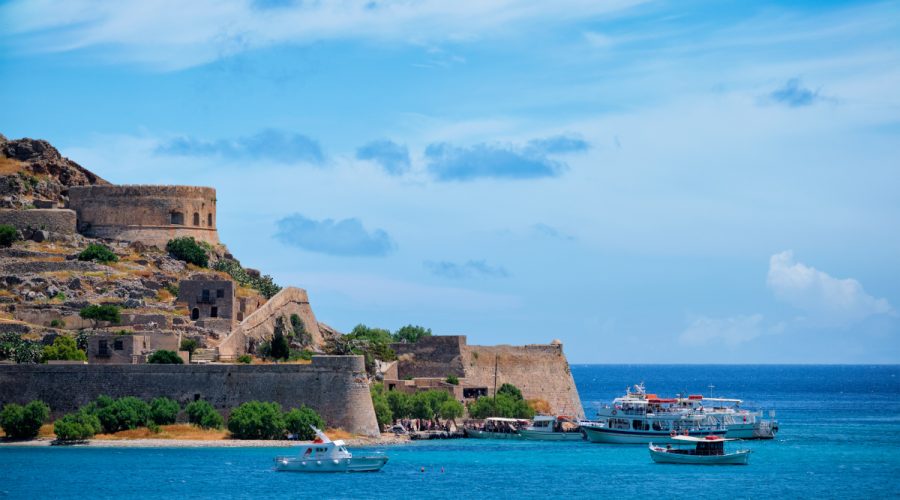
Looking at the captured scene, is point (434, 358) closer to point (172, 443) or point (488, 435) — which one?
point (488, 435)

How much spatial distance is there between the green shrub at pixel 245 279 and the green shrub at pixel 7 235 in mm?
10182

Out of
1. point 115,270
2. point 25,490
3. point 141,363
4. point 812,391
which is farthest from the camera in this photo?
point 812,391

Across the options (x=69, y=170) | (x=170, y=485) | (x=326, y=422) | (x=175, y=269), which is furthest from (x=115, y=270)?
(x=170, y=485)

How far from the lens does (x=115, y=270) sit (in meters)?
77.8

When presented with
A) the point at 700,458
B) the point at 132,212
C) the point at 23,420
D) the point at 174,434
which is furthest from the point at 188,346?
the point at 700,458

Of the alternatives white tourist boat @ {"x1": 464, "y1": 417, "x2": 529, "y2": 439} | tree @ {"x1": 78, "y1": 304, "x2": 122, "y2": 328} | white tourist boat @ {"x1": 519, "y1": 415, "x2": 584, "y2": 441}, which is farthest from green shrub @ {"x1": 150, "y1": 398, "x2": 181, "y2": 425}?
white tourist boat @ {"x1": 519, "y1": 415, "x2": 584, "y2": 441}

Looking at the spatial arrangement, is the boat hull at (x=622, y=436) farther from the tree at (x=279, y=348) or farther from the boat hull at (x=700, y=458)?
the tree at (x=279, y=348)

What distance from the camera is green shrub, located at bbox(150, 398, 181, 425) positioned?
6450 centimetres

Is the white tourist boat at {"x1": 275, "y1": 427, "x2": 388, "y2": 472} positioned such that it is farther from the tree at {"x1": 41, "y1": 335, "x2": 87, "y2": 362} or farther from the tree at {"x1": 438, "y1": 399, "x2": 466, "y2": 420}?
the tree at {"x1": 438, "y1": 399, "x2": 466, "y2": 420}

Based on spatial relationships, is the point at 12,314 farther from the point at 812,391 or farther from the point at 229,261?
the point at 812,391

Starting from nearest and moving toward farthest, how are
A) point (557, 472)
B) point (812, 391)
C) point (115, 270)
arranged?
point (557, 472), point (115, 270), point (812, 391)

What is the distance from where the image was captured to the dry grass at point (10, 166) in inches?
3342

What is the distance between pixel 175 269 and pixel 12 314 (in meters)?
10.0

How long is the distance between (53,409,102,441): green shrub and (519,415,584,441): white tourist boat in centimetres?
2260
